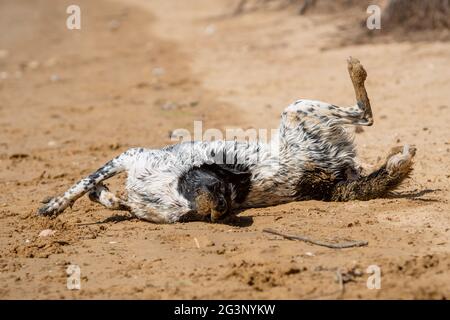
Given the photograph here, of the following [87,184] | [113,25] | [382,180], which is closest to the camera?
[382,180]

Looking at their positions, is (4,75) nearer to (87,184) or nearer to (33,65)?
(33,65)

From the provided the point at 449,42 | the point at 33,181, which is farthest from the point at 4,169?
the point at 449,42

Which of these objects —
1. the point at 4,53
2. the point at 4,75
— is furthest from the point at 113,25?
the point at 4,75

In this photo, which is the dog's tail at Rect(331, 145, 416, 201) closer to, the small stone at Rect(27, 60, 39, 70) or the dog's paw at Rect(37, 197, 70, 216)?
the dog's paw at Rect(37, 197, 70, 216)

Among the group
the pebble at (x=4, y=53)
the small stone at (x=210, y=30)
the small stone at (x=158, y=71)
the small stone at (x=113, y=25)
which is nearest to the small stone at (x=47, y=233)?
the small stone at (x=158, y=71)

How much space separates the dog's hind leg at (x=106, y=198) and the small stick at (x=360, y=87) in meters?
1.97

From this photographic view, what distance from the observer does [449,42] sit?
11062mm

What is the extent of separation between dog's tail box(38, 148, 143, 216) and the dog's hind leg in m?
0.10

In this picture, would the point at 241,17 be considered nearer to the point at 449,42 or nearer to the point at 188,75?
the point at 188,75

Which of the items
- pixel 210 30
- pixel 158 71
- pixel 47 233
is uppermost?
pixel 210 30

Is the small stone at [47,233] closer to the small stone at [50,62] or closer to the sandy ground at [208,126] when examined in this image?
the sandy ground at [208,126]

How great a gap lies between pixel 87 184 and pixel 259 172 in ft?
4.35

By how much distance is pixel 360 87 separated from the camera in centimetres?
625
